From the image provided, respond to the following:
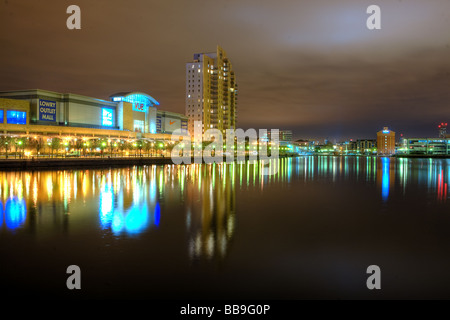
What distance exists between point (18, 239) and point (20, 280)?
99.8 inches

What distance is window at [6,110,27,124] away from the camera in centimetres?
4381

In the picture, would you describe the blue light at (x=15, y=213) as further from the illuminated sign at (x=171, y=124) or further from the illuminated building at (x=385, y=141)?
the illuminated building at (x=385, y=141)

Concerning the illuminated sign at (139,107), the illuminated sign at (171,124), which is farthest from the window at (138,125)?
the illuminated sign at (171,124)

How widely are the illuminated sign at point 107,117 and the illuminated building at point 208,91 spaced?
39.2 metres

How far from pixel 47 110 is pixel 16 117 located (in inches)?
189

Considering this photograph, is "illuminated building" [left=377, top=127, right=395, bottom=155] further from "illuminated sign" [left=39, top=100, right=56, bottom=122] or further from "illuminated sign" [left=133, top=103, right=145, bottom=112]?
"illuminated sign" [left=39, top=100, right=56, bottom=122]

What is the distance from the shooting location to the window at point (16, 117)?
43.8 meters

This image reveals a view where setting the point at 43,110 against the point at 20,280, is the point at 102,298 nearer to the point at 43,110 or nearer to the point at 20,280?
the point at 20,280

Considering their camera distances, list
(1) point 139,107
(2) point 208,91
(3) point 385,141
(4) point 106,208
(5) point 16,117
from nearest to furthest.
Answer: (4) point 106,208
(5) point 16,117
(1) point 139,107
(2) point 208,91
(3) point 385,141

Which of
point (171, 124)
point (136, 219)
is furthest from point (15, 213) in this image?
point (171, 124)

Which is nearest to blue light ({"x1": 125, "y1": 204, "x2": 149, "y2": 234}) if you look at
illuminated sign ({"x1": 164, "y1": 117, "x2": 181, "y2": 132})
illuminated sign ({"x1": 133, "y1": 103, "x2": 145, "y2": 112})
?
illuminated sign ({"x1": 133, "y1": 103, "x2": 145, "y2": 112})

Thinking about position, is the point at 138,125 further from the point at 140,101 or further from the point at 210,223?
the point at 210,223

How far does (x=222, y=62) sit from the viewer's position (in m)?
104

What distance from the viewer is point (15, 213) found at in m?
9.91
